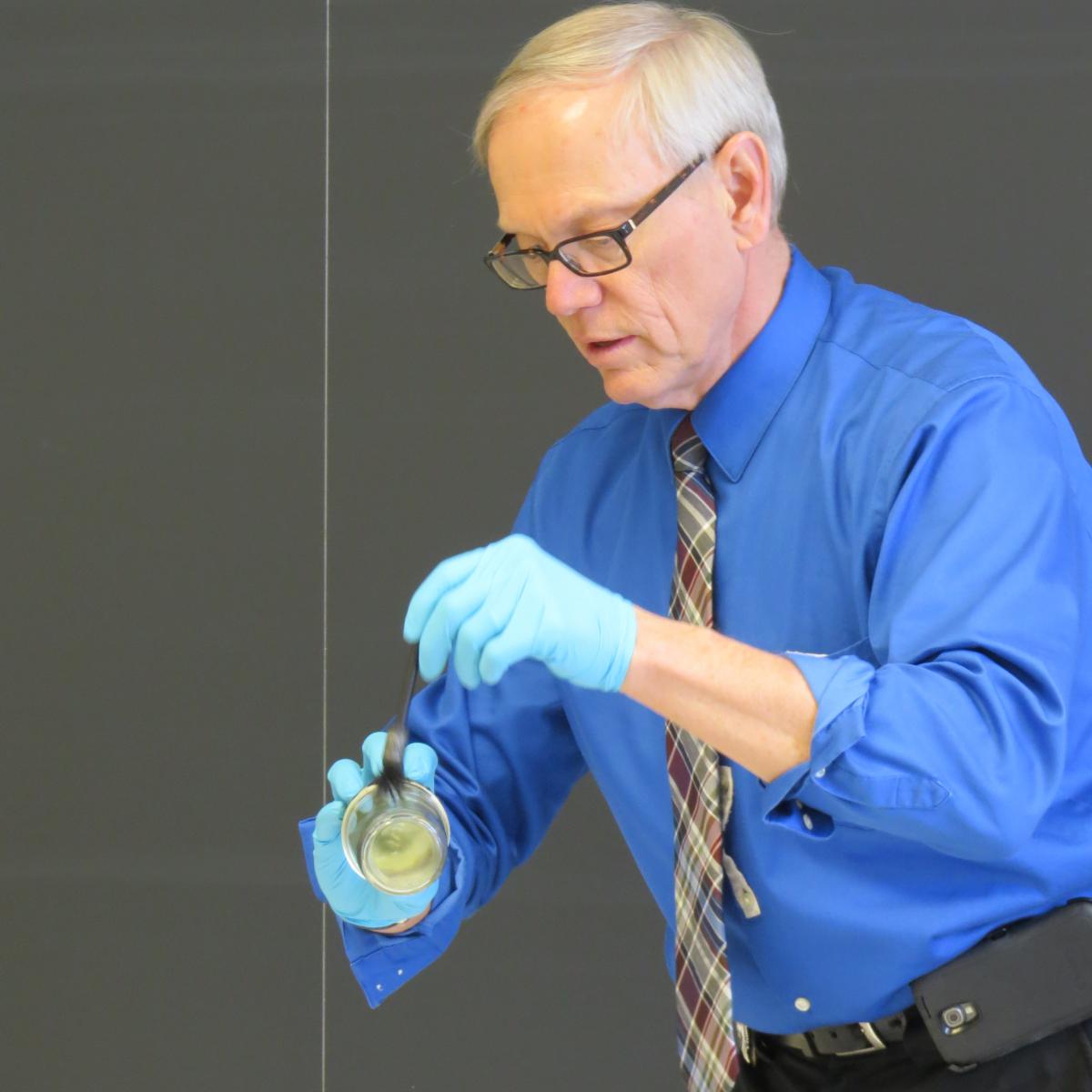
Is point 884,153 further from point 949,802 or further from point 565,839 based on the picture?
point 949,802

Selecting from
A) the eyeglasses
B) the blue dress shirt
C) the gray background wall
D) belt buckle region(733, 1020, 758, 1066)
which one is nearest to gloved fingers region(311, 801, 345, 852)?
the blue dress shirt

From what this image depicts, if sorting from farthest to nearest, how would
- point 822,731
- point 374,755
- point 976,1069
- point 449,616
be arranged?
point 374,755
point 976,1069
point 449,616
point 822,731

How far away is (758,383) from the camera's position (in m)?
1.43

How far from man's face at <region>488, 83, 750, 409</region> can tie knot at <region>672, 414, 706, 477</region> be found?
74 mm

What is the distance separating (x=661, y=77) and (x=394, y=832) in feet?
2.17

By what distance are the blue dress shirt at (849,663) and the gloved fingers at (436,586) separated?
0.26 m

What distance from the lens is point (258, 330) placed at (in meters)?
2.58

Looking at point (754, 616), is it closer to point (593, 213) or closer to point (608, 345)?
point (608, 345)

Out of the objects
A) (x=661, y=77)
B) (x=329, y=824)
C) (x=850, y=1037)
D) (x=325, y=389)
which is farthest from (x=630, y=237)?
(x=325, y=389)

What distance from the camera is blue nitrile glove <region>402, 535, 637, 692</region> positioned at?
1.16 metres

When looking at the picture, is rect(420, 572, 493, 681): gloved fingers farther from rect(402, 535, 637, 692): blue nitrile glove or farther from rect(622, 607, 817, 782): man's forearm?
rect(622, 607, 817, 782): man's forearm

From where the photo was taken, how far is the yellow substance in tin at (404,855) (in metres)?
1.35

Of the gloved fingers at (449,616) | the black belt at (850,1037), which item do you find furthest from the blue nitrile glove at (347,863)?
the black belt at (850,1037)

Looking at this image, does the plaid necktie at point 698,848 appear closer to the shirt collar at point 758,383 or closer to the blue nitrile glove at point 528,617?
the shirt collar at point 758,383
